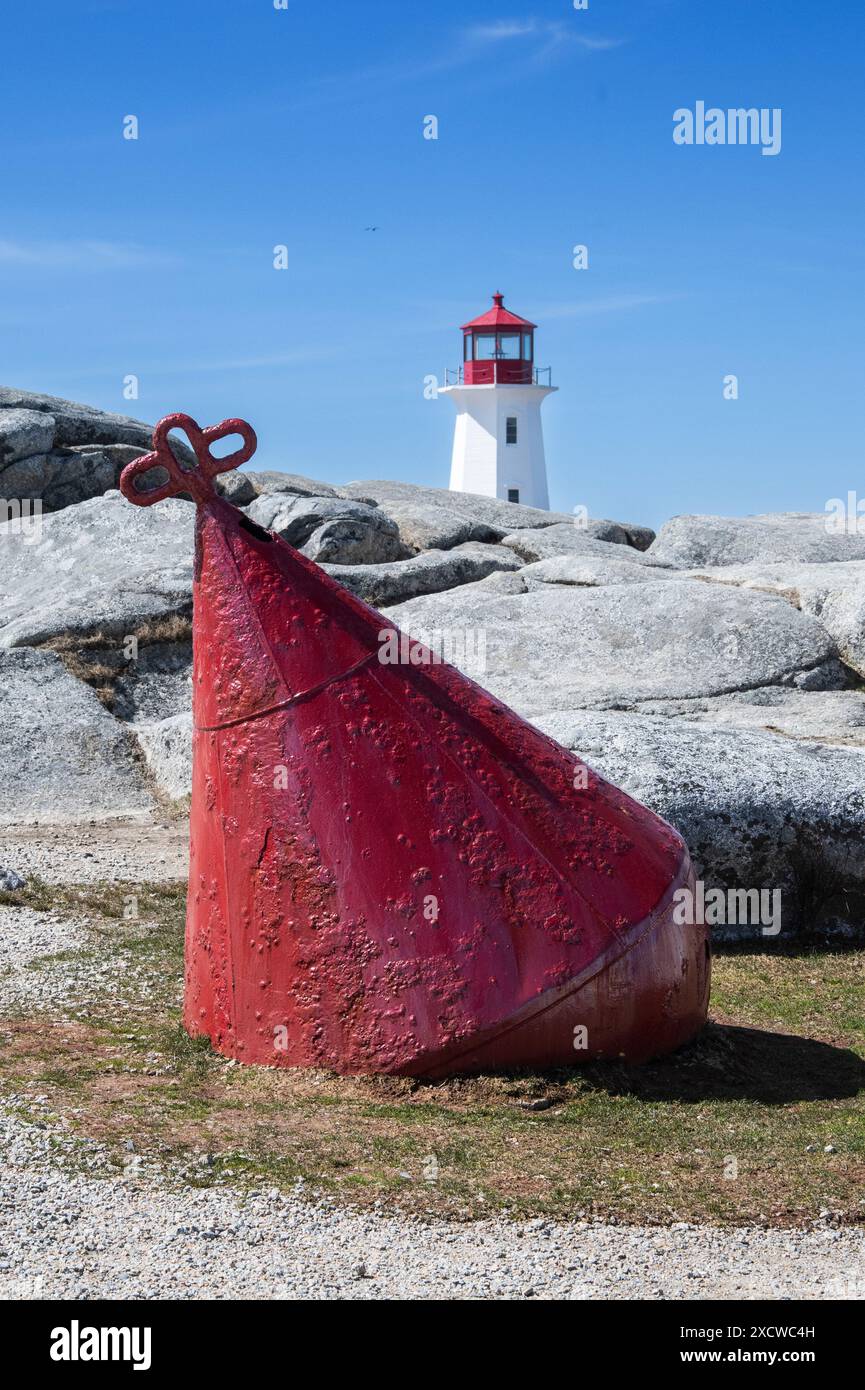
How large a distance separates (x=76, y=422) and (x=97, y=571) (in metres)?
7.65

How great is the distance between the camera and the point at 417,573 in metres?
19.7

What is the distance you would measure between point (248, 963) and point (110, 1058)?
0.83 metres

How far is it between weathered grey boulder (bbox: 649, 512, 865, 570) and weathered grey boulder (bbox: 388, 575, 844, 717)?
8783mm

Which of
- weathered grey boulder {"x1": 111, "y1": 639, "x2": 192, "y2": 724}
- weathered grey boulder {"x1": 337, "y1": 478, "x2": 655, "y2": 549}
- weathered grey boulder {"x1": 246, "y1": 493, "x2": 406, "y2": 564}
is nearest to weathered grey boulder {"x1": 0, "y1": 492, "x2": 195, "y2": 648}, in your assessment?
weathered grey boulder {"x1": 111, "y1": 639, "x2": 192, "y2": 724}

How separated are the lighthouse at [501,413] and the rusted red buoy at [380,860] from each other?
1350 inches

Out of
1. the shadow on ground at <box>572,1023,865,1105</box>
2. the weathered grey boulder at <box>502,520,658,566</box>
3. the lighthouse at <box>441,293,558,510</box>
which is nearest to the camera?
the shadow on ground at <box>572,1023,865,1105</box>

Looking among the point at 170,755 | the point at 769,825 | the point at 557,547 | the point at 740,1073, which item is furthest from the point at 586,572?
the point at 740,1073

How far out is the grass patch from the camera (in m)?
4.84

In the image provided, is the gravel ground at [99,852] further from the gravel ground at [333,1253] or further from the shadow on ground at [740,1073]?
the gravel ground at [333,1253]

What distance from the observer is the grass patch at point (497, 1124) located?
4.84m

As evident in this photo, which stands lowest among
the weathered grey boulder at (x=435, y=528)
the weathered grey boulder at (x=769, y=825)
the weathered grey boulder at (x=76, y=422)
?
the weathered grey boulder at (x=769, y=825)

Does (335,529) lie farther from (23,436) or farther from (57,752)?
(57,752)

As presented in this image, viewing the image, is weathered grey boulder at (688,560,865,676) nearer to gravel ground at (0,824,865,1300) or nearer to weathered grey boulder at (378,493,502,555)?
weathered grey boulder at (378,493,502,555)

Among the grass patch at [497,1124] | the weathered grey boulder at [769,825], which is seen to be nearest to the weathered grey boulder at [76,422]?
the weathered grey boulder at [769,825]
